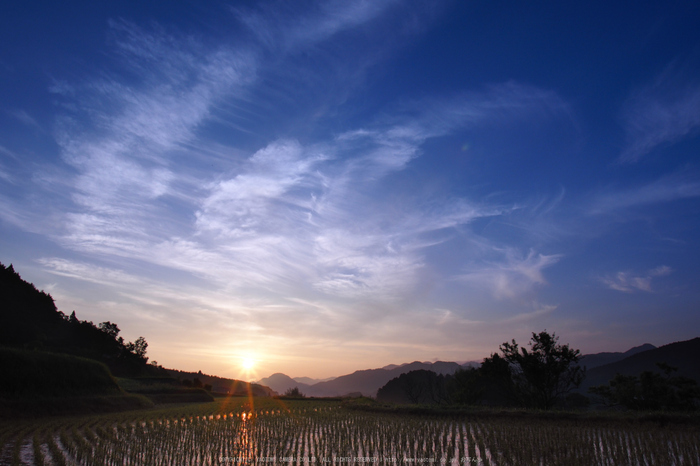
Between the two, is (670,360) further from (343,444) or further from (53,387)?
(53,387)

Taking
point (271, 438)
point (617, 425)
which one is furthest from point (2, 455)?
point (617, 425)

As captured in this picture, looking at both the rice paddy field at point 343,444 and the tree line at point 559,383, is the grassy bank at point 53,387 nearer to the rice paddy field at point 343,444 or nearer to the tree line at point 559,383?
the rice paddy field at point 343,444

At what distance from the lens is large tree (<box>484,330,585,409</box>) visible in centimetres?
2542

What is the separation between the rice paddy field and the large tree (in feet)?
31.2

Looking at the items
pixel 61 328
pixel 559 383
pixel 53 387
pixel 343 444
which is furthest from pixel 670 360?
pixel 61 328

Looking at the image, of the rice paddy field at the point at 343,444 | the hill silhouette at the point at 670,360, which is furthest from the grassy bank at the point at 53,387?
the hill silhouette at the point at 670,360

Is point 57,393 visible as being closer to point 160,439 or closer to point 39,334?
point 160,439

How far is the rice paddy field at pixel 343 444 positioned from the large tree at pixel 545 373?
31.2 ft

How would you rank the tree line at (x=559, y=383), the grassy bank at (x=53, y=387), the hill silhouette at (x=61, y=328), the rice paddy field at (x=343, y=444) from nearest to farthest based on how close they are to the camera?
the rice paddy field at (x=343, y=444) < the grassy bank at (x=53, y=387) < the tree line at (x=559, y=383) < the hill silhouette at (x=61, y=328)

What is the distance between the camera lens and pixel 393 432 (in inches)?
583

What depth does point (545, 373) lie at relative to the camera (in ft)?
84.5

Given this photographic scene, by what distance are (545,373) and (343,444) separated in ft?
62.0

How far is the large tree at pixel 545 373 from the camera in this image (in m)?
25.4

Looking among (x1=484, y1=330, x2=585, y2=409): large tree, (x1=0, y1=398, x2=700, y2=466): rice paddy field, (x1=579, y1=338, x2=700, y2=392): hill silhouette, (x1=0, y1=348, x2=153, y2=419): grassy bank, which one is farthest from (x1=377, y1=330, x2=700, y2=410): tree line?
(x1=0, y1=348, x2=153, y2=419): grassy bank
